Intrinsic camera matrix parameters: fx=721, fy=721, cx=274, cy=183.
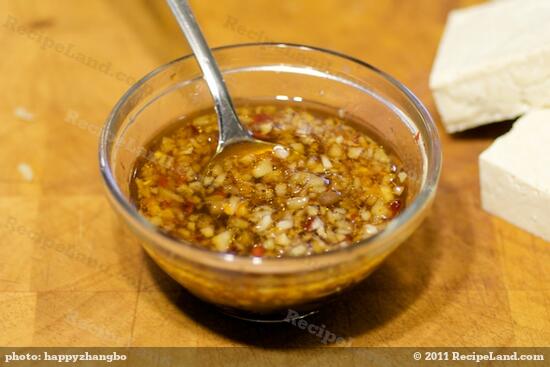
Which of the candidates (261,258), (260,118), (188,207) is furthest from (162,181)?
(261,258)

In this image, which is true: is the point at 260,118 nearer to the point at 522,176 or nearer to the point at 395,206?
the point at 395,206

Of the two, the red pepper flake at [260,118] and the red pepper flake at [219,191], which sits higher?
the red pepper flake at [219,191]

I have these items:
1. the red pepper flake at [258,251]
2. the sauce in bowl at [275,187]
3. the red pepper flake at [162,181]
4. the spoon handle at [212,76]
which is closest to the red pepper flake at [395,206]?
the sauce in bowl at [275,187]

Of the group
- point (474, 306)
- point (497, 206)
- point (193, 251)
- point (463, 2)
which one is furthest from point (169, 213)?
point (463, 2)

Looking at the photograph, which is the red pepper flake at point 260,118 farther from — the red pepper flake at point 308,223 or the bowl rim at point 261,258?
the red pepper flake at point 308,223

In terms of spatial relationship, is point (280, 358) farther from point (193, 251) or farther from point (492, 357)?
point (492, 357)
